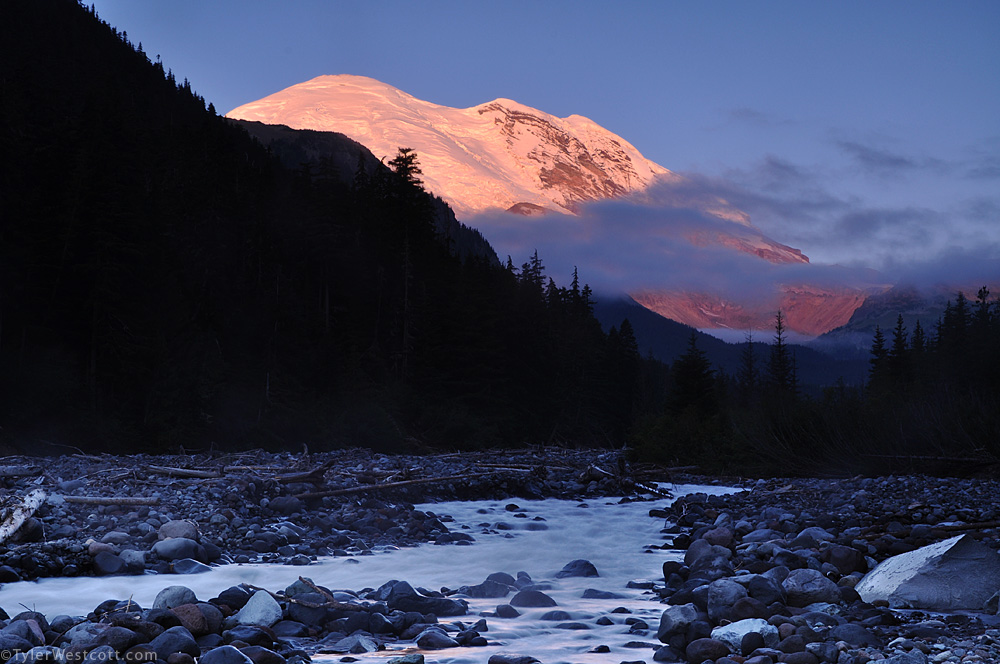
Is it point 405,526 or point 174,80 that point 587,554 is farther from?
point 174,80

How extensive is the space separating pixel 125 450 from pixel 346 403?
10361 mm

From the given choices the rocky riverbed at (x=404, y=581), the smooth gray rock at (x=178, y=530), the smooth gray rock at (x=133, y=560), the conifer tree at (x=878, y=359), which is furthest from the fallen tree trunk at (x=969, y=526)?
the conifer tree at (x=878, y=359)

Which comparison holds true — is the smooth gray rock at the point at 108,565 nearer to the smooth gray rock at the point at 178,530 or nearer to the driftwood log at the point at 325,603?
the smooth gray rock at the point at 178,530

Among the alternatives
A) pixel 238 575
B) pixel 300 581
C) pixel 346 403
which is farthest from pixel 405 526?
pixel 346 403

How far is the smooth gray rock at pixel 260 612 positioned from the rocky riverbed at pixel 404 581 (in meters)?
0.01

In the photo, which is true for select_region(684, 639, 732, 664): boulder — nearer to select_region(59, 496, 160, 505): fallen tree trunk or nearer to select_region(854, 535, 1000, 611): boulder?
select_region(854, 535, 1000, 611): boulder

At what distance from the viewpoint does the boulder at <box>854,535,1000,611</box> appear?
537 centimetres

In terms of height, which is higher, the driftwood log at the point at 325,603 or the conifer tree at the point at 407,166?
the conifer tree at the point at 407,166

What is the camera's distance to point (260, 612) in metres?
5.14

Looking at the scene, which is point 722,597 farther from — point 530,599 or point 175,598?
point 175,598

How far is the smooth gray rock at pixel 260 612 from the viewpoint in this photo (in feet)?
16.6

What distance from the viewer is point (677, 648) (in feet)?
16.2

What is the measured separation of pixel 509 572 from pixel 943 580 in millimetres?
4502

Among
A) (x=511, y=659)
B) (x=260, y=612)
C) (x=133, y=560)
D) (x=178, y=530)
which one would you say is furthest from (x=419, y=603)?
(x=178, y=530)
